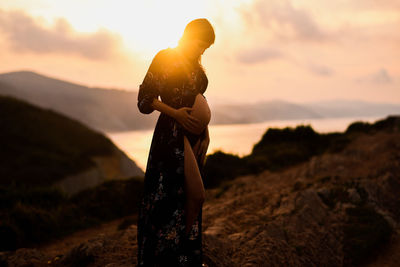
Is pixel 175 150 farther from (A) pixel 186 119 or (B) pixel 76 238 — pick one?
(B) pixel 76 238

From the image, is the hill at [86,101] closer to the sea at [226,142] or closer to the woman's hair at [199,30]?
the sea at [226,142]

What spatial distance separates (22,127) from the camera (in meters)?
19.0

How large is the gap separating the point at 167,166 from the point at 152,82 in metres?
0.82

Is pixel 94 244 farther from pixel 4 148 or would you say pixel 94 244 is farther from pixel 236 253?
pixel 4 148

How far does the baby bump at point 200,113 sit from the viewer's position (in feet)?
10.9

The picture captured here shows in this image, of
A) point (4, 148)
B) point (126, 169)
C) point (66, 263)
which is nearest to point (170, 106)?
point (66, 263)

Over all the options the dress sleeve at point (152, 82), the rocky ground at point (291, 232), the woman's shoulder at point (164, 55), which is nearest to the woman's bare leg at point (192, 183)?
the dress sleeve at point (152, 82)

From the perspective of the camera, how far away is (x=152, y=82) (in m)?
3.29

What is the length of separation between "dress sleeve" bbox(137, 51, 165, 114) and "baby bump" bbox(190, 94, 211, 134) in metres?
0.39

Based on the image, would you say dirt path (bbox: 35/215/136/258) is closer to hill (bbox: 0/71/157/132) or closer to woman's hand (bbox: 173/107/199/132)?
woman's hand (bbox: 173/107/199/132)

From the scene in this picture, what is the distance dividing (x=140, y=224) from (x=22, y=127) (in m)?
18.1

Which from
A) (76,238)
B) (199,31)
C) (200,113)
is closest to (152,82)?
(200,113)

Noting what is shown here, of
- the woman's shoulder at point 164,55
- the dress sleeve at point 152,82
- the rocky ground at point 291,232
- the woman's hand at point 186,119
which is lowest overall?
the rocky ground at point 291,232

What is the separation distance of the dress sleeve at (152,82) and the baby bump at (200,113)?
1.27ft
